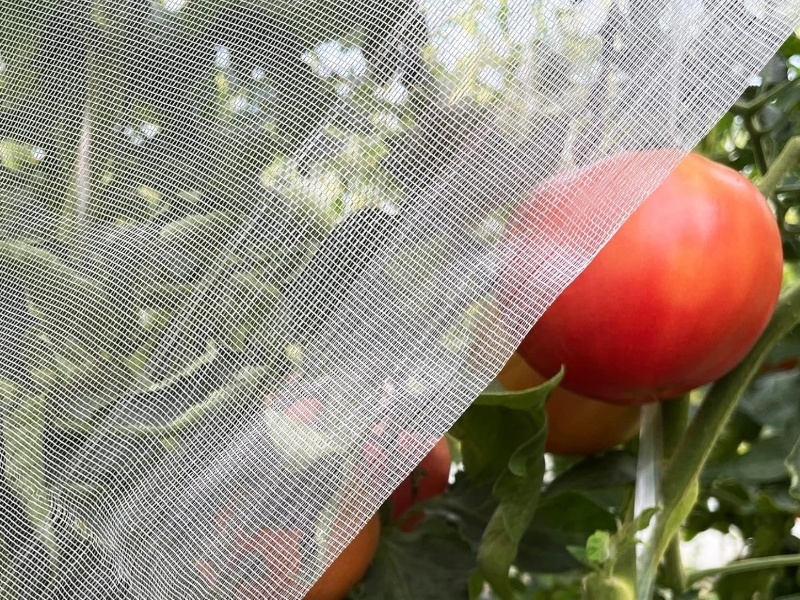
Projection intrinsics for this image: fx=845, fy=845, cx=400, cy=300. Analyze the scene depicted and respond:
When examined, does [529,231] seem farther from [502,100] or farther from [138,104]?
[138,104]

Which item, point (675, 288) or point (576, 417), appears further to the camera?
point (576, 417)

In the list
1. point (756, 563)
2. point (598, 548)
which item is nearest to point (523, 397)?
point (598, 548)

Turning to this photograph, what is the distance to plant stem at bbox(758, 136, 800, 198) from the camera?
36 centimetres

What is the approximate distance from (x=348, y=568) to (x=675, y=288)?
0.18 meters

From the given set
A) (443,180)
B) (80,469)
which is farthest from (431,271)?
(80,469)

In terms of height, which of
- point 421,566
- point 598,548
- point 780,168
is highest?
point 780,168

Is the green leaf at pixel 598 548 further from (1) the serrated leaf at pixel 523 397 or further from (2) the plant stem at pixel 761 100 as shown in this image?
(2) the plant stem at pixel 761 100

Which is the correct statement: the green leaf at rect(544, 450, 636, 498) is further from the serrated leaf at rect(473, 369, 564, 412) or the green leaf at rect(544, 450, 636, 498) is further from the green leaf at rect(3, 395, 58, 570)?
the green leaf at rect(3, 395, 58, 570)

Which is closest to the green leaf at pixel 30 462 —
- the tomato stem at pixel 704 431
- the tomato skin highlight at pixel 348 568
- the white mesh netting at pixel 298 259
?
the white mesh netting at pixel 298 259

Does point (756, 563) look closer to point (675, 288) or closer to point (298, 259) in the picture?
point (675, 288)

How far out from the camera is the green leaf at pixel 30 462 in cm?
29

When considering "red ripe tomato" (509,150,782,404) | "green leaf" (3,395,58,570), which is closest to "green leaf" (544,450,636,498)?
"red ripe tomato" (509,150,782,404)

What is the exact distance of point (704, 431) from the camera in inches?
13.5

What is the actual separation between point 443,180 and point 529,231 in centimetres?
3
